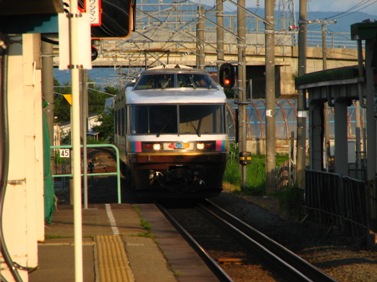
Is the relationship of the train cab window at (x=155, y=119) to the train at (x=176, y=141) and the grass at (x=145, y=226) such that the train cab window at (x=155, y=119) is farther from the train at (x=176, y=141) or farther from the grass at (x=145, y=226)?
the grass at (x=145, y=226)

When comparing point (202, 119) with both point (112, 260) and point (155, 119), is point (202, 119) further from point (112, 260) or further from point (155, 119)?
point (112, 260)

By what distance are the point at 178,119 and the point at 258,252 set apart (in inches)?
Answer: 303

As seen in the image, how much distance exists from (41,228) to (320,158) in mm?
8027

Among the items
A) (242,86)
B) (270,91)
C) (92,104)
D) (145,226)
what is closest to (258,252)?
(145,226)

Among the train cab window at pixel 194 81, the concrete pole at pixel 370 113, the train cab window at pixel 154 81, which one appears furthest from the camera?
the train cab window at pixel 194 81

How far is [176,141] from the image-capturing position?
72.5 feet

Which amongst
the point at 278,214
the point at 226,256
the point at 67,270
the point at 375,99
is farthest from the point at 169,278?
the point at 278,214

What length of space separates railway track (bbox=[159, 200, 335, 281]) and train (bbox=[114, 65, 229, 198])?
87cm

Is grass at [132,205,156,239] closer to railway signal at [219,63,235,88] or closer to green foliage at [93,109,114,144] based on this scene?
railway signal at [219,63,235,88]

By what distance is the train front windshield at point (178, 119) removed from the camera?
73.4 feet

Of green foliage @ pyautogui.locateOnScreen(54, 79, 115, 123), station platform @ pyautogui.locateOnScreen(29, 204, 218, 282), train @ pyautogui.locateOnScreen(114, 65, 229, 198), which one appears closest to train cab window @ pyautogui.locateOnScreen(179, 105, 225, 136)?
train @ pyautogui.locateOnScreen(114, 65, 229, 198)

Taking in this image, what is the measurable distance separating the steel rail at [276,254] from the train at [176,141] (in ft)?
4.48

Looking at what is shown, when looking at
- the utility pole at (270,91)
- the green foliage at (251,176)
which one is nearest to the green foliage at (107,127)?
the green foliage at (251,176)

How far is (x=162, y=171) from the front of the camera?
22.2 metres
